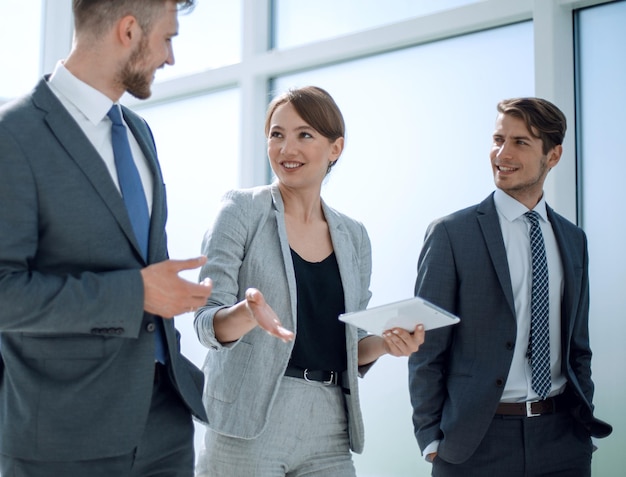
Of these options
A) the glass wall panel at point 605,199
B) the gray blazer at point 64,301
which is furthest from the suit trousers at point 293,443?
the glass wall panel at point 605,199

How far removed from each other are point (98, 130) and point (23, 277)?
16.5 inches

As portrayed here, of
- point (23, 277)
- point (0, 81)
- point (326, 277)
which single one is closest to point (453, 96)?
point (326, 277)

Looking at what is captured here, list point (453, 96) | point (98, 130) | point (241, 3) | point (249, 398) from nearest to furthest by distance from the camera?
point (98, 130) < point (249, 398) < point (453, 96) < point (241, 3)

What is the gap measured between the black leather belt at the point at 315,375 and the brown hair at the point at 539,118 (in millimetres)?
1186

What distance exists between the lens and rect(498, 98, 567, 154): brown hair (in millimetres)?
2946

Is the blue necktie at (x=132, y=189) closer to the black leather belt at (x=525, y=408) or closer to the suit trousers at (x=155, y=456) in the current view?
the suit trousers at (x=155, y=456)

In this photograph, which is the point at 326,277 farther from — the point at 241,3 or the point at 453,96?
the point at 241,3

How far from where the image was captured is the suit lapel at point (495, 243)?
2.69 meters

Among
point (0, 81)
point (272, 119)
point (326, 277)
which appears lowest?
point (326, 277)

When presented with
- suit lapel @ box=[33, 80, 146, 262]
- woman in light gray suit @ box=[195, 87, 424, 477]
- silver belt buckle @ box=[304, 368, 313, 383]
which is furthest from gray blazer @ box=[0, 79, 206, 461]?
silver belt buckle @ box=[304, 368, 313, 383]

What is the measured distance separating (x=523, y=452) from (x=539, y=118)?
1171mm

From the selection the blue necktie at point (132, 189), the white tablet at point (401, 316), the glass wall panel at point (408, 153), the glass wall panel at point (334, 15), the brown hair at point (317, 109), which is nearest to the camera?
the blue necktie at point (132, 189)

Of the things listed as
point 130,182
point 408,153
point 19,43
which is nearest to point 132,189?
point 130,182

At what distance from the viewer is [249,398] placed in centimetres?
229
